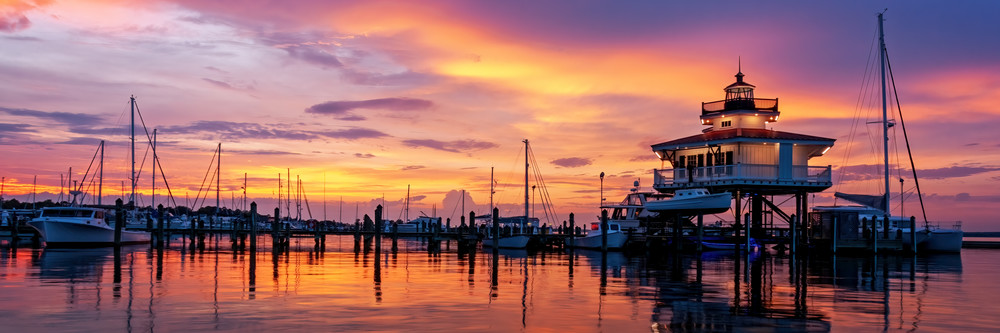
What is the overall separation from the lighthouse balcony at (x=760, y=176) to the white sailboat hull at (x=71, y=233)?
148 feet

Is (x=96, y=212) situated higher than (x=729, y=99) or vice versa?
(x=729, y=99)

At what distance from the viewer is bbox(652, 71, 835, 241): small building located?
56.2 meters

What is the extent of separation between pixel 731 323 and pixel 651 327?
2127 mm

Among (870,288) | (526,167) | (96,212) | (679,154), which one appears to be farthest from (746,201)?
(96,212)

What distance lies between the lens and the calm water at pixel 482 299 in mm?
18328

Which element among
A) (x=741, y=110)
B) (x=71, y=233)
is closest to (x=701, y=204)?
(x=741, y=110)

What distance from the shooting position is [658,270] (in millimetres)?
→ 37906

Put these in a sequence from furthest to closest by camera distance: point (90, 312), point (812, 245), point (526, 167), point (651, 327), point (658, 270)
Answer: point (526, 167) < point (812, 245) < point (658, 270) < point (90, 312) < point (651, 327)

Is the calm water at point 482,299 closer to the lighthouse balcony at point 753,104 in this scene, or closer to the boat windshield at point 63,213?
the lighthouse balcony at point 753,104

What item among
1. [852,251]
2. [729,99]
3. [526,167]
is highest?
[729,99]

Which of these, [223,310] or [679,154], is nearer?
[223,310]

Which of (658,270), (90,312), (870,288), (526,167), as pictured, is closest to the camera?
(90,312)

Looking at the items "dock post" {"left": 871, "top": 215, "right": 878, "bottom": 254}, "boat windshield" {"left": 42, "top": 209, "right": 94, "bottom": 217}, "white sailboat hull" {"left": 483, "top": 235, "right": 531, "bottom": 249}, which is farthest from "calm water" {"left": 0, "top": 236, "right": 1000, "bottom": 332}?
"white sailboat hull" {"left": 483, "top": 235, "right": 531, "bottom": 249}

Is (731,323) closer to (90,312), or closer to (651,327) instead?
(651,327)
